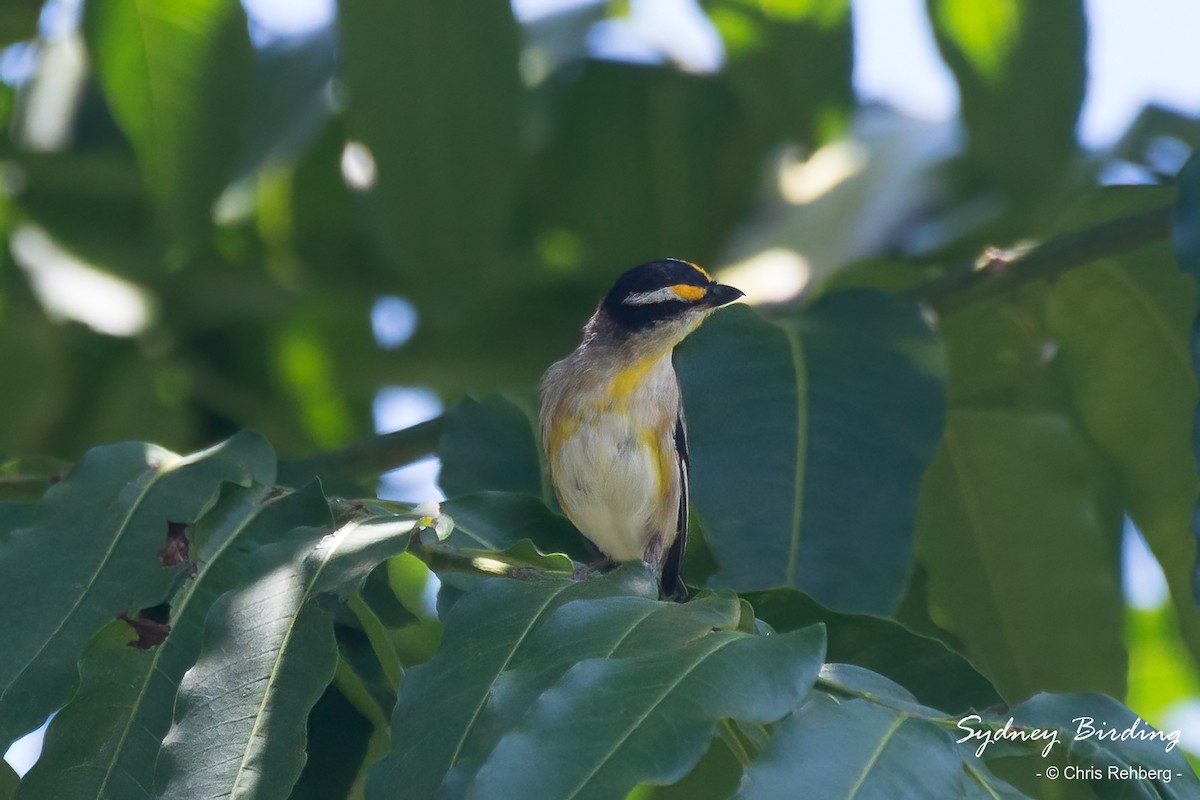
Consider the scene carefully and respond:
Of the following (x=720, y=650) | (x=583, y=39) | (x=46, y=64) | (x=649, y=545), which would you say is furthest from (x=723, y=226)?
(x=720, y=650)

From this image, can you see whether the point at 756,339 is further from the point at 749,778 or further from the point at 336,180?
the point at 336,180

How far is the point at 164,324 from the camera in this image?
17.5 ft

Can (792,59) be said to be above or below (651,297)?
above

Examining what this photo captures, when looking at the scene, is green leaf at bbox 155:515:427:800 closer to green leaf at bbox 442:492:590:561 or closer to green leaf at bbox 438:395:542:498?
green leaf at bbox 442:492:590:561

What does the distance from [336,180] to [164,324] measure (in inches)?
36.5

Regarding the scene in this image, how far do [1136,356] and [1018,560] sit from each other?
60 cm

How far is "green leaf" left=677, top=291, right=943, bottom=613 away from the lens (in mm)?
2684

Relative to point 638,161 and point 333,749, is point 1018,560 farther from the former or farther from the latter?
point 638,161

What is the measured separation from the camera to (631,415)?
14.0 ft

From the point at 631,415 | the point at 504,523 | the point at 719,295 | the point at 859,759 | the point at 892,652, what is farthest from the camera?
the point at 631,415

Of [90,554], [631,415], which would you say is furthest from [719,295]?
[90,554]

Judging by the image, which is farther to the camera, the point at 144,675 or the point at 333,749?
the point at 333,749

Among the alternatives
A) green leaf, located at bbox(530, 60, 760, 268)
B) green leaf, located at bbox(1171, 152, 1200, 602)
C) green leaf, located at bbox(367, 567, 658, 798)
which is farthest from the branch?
green leaf, located at bbox(530, 60, 760, 268)

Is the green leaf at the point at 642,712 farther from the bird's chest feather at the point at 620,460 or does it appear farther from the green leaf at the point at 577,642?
the bird's chest feather at the point at 620,460
